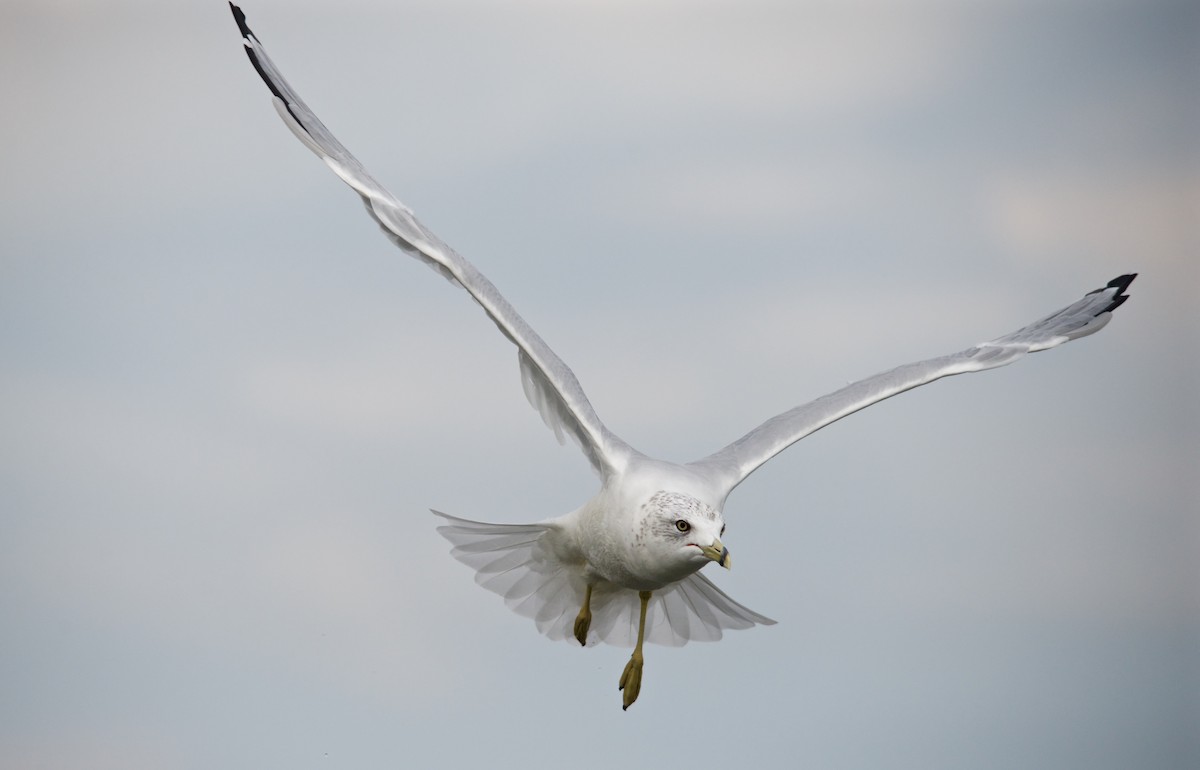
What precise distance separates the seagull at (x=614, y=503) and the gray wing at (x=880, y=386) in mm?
10

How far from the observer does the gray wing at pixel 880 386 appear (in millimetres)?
10364

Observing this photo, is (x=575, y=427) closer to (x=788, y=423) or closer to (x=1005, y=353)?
(x=788, y=423)

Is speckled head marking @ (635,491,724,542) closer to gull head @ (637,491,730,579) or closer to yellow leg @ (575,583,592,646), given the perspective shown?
gull head @ (637,491,730,579)

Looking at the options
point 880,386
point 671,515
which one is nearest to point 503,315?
point 671,515

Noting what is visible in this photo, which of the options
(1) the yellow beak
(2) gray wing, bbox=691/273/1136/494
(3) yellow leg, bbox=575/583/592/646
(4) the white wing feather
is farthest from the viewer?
(3) yellow leg, bbox=575/583/592/646

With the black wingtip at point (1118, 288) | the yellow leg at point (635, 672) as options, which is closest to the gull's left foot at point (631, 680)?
the yellow leg at point (635, 672)

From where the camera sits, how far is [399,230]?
961cm

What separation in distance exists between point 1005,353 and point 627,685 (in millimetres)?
3655

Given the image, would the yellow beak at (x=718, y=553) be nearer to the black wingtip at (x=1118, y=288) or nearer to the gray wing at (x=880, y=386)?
the gray wing at (x=880, y=386)

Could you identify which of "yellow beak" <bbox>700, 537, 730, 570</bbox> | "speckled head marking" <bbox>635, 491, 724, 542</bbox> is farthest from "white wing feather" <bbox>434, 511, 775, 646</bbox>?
"yellow beak" <bbox>700, 537, 730, 570</bbox>

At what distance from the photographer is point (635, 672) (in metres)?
10.9

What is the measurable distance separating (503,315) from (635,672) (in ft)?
9.21

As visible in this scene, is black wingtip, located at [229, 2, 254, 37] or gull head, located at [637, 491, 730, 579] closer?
gull head, located at [637, 491, 730, 579]

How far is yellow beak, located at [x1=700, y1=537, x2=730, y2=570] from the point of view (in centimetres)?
880
